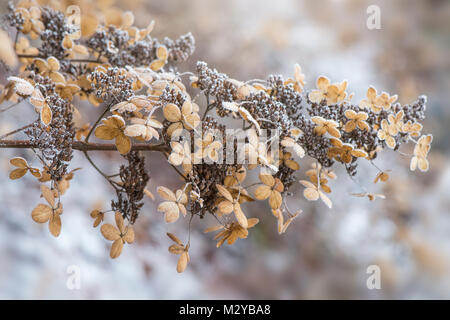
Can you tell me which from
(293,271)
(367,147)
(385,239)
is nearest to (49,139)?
(367,147)

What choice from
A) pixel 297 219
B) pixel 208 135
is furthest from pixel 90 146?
pixel 297 219

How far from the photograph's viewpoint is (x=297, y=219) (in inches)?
47.7

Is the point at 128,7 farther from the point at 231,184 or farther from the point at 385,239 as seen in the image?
the point at 385,239

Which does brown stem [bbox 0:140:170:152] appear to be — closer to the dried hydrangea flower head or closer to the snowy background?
the dried hydrangea flower head

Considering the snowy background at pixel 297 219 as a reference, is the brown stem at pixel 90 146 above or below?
below

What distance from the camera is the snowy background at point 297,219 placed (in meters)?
1.06

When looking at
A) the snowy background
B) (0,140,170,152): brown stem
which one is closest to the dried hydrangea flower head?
(0,140,170,152): brown stem

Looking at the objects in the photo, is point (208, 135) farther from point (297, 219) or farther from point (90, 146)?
point (297, 219)

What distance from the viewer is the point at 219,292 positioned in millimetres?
1312

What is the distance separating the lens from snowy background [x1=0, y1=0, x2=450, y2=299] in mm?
1064

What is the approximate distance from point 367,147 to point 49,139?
34cm

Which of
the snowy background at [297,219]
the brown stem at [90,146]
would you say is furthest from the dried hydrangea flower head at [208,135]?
the snowy background at [297,219]

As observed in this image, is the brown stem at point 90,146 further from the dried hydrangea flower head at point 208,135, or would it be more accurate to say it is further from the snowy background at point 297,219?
the snowy background at point 297,219

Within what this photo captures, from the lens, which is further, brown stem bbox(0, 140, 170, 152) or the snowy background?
the snowy background
